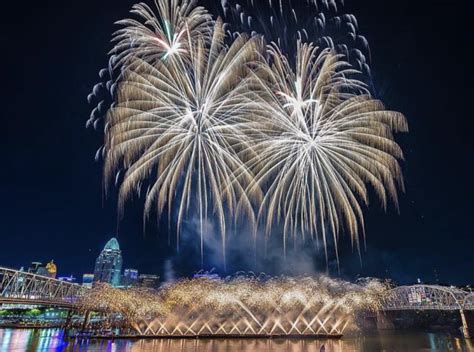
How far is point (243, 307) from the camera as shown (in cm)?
6631

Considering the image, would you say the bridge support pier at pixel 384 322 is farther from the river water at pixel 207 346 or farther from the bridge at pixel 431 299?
the river water at pixel 207 346

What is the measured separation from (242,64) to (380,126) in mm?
11858

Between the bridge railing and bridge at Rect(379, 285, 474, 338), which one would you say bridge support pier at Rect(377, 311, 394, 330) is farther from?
the bridge railing

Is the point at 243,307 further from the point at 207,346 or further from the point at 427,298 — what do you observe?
the point at 427,298

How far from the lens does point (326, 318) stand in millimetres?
66812

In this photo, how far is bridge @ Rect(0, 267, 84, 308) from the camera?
6844 centimetres

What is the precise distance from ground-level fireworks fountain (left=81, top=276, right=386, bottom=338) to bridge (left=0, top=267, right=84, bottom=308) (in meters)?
18.9

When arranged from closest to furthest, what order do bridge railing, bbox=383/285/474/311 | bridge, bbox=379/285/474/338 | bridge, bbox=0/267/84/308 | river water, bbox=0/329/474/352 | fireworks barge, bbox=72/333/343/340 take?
1. river water, bbox=0/329/474/352
2. fireworks barge, bbox=72/333/343/340
3. bridge, bbox=0/267/84/308
4. bridge, bbox=379/285/474/338
5. bridge railing, bbox=383/285/474/311

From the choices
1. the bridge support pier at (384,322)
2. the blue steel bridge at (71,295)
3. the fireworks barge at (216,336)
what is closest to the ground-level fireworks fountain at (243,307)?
the fireworks barge at (216,336)

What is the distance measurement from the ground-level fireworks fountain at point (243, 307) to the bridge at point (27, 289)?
18878 millimetres

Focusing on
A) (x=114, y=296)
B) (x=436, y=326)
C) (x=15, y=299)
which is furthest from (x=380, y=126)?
(x=436, y=326)

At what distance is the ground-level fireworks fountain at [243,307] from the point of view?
63250 millimetres

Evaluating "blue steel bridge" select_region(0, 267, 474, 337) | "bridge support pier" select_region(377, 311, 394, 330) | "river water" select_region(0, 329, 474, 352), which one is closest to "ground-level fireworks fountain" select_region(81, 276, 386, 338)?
"river water" select_region(0, 329, 474, 352)

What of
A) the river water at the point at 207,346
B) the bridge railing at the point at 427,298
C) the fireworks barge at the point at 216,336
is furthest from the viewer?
the bridge railing at the point at 427,298
